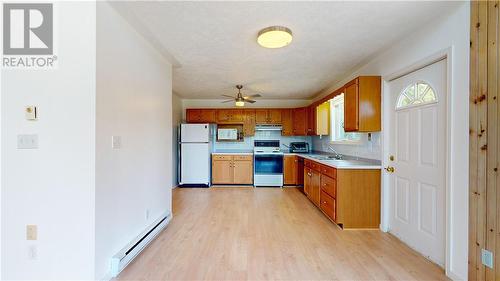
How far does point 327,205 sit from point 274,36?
2532 mm

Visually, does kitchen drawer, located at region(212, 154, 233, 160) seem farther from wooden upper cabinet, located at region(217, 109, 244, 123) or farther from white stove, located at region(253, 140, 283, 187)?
wooden upper cabinet, located at region(217, 109, 244, 123)

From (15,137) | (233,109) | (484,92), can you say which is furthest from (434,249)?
(233,109)

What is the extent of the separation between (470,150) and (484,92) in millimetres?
454

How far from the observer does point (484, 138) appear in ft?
5.56

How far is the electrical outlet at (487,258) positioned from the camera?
164cm

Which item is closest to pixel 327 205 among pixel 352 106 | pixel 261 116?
pixel 352 106

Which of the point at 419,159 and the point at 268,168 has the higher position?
the point at 419,159

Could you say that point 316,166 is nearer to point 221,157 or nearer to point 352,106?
point 352,106

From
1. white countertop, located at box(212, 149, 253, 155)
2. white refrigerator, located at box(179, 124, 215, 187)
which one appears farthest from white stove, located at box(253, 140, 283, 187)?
white refrigerator, located at box(179, 124, 215, 187)

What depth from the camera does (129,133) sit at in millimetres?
2273

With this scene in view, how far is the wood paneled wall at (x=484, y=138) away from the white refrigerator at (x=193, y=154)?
483 centimetres

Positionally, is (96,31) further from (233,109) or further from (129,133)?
(233,109)

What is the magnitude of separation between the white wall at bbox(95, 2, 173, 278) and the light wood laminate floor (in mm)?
393

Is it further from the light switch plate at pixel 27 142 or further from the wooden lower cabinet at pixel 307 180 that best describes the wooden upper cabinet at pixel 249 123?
the light switch plate at pixel 27 142
